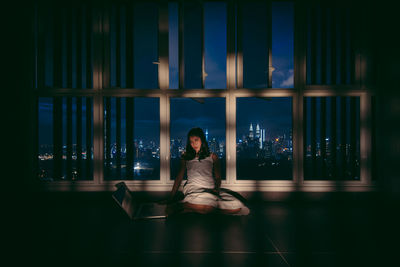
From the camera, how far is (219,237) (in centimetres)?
208

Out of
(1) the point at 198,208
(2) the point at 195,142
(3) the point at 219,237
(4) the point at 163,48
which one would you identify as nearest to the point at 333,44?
(4) the point at 163,48

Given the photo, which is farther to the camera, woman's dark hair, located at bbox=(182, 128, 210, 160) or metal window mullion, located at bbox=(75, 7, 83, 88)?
metal window mullion, located at bbox=(75, 7, 83, 88)

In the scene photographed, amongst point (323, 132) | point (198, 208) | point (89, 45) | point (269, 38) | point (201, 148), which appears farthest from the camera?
point (323, 132)

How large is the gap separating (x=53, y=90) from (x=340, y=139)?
16.8ft

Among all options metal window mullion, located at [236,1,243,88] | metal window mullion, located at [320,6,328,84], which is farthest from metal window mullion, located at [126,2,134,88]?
metal window mullion, located at [320,6,328,84]

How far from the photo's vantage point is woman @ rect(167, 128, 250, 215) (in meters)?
2.60

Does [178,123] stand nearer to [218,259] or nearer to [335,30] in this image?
[218,259]

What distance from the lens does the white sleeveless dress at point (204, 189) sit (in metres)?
2.60

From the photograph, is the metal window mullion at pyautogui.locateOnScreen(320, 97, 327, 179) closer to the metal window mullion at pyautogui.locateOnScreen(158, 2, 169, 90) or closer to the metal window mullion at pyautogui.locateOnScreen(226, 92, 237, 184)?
the metal window mullion at pyautogui.locateOnScreen(226, 92, 237, 184)

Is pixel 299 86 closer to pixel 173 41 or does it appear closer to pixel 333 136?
pixel 333 136

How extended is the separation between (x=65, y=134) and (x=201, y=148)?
8.66 feet

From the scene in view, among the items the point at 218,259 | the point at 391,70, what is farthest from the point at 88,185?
the point at 391,70

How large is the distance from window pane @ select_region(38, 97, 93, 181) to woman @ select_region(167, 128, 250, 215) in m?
1.79

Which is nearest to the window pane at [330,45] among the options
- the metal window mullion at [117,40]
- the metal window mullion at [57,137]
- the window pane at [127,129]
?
the window pane at [127,129]
